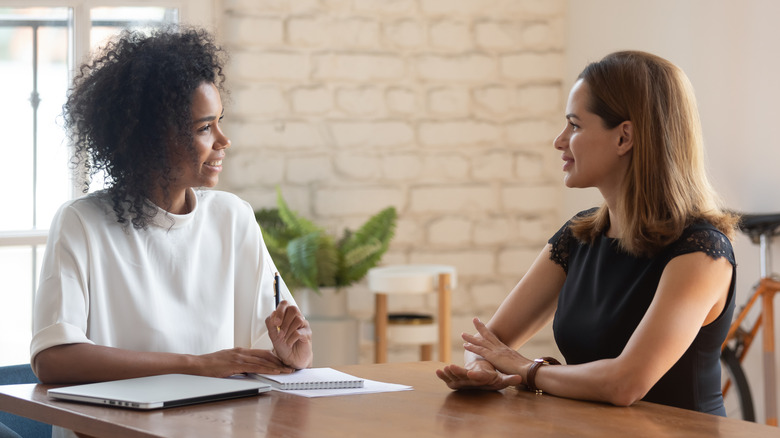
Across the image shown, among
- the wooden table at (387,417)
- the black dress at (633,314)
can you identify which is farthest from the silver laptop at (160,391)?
the black dress at (633,314)

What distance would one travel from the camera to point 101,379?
188 centimetres

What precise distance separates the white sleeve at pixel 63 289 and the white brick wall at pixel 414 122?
2.13 m

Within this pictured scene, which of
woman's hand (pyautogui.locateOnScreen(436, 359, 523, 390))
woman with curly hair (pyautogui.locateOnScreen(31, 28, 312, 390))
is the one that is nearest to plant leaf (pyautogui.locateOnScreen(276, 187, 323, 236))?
woman with curly hair (pyautogui.locateOnScreen(31, 28, 312, 390))

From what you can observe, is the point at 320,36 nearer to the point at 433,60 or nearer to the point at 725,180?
the point at 433,60

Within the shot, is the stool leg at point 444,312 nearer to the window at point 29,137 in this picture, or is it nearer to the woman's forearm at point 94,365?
the window at point 29,137

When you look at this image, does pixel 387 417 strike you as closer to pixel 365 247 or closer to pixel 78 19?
pixel 365 247

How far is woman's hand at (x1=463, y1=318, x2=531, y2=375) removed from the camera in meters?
1.98

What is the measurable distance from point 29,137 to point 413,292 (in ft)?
5.58

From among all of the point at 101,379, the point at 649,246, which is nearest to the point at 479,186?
the point at 649,246

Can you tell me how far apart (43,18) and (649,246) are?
9.30ft

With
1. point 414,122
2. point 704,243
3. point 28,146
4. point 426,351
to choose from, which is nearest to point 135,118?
point 704,243

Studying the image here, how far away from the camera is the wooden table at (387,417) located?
150 cm

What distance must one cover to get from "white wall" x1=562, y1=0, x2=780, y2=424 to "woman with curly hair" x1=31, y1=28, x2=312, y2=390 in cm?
207

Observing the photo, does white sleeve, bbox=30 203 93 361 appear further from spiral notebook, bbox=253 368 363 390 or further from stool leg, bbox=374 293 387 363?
stool leg, bbox=374 293 387 363
